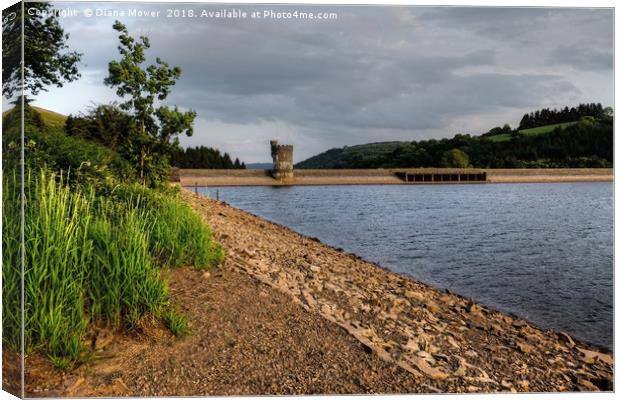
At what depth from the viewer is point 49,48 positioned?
31.0 ft

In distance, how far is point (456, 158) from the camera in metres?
74.2

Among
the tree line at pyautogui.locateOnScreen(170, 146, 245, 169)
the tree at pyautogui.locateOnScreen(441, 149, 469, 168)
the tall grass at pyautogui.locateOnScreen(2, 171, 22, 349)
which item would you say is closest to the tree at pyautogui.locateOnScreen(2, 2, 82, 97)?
the tall grass at pyautogui.locateOnScreen(2, 171, 22, 349)

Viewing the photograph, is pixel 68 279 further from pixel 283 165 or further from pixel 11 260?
pixel 283 165

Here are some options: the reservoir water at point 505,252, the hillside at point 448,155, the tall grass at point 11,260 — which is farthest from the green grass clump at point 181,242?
the hillside at point 448,155

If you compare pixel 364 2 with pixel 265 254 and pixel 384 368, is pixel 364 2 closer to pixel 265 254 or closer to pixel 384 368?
pixel 384 368

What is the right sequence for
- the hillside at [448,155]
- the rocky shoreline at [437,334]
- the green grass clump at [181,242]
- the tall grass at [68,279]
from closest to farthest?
the tall grass at [68,279]
the rocky shoreline at [437,334]
the green grass clump at [181,242]
the hillside at [448,155]

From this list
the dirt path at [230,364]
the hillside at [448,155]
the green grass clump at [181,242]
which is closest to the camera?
the dirt path at [230,364]

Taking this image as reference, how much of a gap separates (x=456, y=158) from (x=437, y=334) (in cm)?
7037

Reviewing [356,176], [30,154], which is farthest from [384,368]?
[356,176]

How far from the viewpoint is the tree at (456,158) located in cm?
7419

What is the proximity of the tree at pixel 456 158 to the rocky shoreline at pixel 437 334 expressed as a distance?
66.4 m

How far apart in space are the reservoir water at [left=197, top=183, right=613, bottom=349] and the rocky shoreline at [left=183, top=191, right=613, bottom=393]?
1320 millimetres

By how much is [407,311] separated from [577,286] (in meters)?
5.98

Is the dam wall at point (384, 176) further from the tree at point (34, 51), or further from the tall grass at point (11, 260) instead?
the tall grass at point (11, 260)
